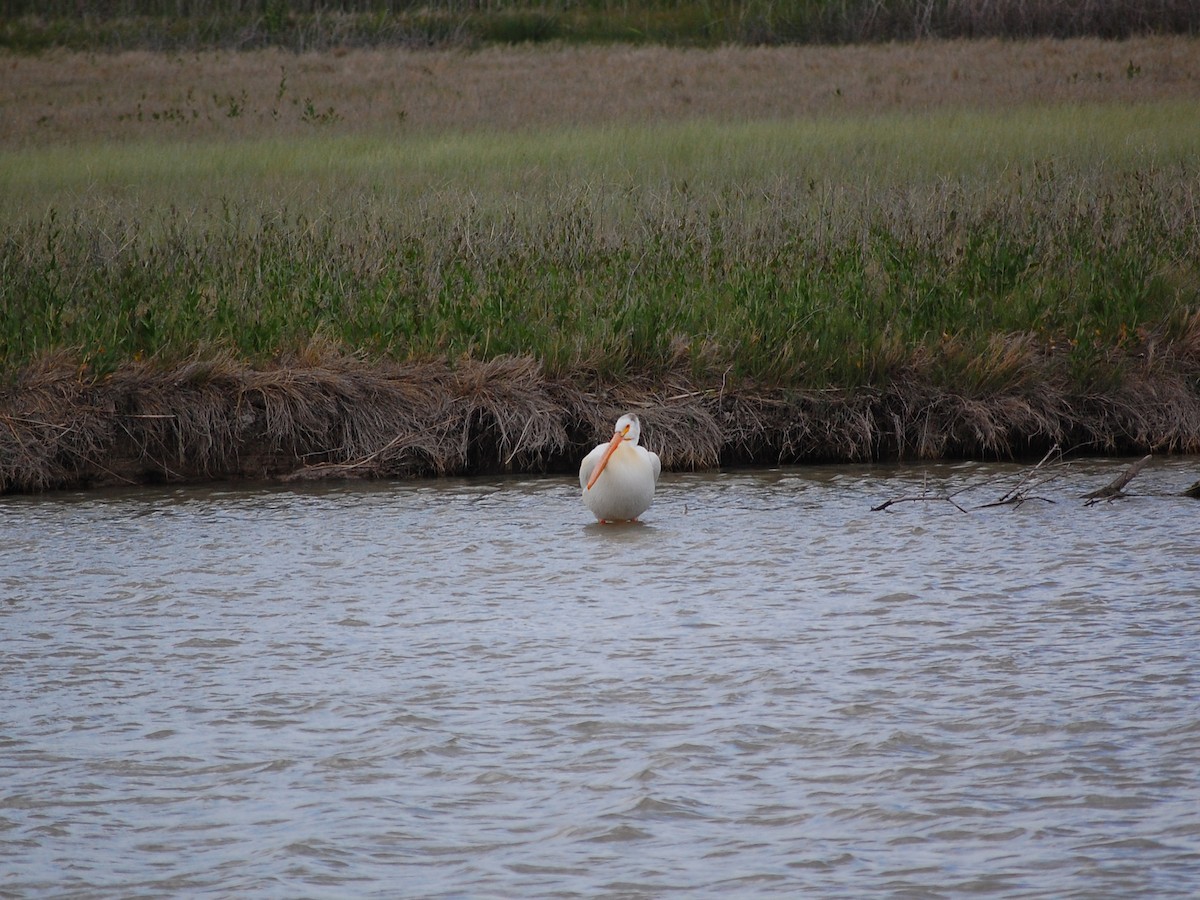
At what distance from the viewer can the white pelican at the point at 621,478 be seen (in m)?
7.04


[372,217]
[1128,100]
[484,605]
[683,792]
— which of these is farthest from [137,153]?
[683,792]

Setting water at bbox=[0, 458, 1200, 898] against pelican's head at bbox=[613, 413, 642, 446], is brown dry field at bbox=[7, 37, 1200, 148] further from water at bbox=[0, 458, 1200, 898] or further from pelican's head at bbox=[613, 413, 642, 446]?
water at bbox=[0, 458, 1200, 898]

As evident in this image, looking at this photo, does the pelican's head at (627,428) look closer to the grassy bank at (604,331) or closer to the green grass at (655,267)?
the grassy bank at (604,331)

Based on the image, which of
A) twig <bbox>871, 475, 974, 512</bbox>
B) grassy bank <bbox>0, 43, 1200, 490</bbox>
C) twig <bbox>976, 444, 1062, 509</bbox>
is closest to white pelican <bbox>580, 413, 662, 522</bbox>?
twig <bbox>871, 475, 974, 512</bbox>

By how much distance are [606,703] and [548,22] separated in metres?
31.1

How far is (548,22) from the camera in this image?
111 ft

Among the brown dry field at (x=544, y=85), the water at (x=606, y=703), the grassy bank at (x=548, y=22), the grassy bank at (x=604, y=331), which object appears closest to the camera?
the water at (x=606, y=703)

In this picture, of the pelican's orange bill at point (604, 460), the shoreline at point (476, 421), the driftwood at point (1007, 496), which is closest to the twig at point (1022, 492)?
the driftwood at point (1007, 496)

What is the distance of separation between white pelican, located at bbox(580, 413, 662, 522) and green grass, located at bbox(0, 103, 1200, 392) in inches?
71.4

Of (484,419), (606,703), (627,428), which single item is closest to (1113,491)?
(627,428)

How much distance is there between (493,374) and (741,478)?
1577mm

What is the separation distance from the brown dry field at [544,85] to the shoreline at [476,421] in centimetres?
1151

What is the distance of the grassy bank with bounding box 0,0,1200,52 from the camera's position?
2869 cm

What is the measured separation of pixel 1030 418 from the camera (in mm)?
8914
